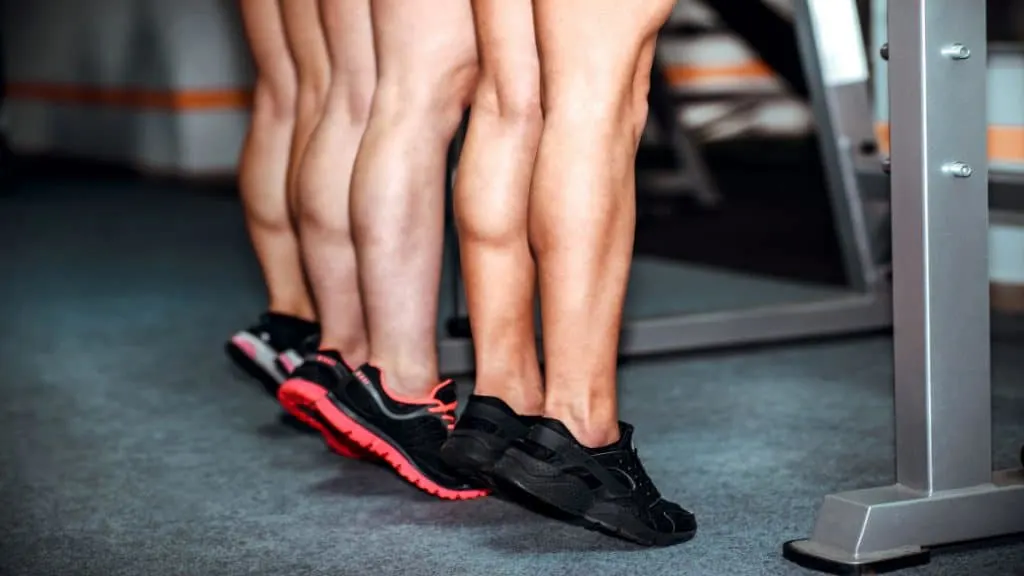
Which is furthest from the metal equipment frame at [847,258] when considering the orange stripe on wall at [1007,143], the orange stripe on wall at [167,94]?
the orange stripe on wall at [167,94]

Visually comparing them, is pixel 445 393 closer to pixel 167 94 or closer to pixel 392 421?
pixel 392 421

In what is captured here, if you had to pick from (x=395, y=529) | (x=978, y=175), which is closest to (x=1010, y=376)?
(x=978, y=175)

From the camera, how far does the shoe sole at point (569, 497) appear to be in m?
1.43

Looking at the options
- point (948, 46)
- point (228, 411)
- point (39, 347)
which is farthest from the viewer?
point (39, 347)

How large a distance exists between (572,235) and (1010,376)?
1129mm

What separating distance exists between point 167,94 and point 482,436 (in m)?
6.58

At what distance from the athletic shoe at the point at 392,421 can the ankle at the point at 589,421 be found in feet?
0.78

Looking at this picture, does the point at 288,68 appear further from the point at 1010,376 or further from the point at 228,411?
the point at 1010,376

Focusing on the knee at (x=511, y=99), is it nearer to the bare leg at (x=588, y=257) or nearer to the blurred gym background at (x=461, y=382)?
the bare leg at (x=588, y=257)

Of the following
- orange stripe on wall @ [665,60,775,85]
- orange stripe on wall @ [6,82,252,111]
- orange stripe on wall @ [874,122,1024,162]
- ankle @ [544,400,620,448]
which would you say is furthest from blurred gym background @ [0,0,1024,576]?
orange stripe on wall @ [665,60,775,85]

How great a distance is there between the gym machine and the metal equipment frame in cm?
117

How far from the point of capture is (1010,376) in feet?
7.60

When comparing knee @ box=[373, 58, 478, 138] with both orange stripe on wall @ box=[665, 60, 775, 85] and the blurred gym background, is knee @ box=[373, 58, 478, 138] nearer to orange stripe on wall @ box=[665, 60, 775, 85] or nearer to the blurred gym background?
the blurred gym background

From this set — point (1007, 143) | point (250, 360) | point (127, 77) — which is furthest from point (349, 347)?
point (127, 77)
